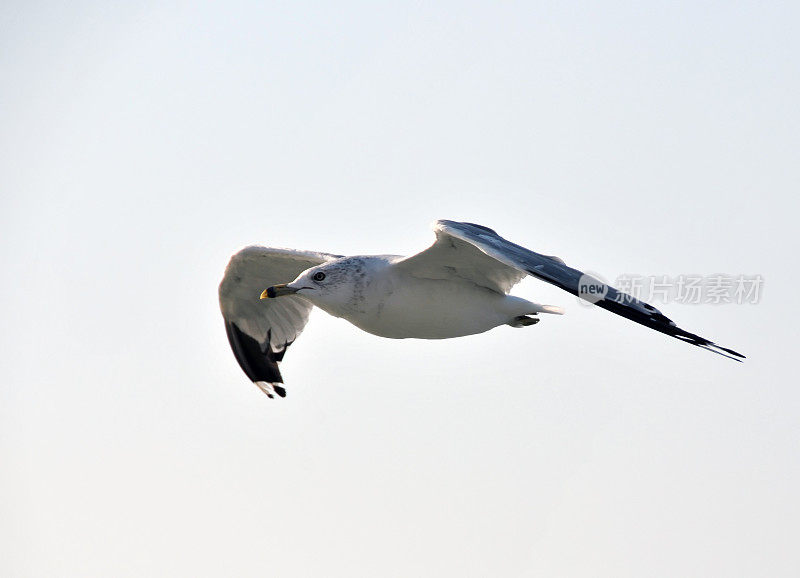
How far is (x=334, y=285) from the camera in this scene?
1085 centimetres

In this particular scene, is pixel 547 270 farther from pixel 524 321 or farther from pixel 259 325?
pixel 259 325

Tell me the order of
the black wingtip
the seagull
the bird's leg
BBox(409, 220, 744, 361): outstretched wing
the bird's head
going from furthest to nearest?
the black wingtip → the bird's leg → the bird's head → the seagull → BBox(409, 220, 744, 361): outstretched wing

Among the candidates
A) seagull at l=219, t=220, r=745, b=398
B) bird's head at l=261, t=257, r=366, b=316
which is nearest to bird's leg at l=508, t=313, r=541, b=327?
seagull at l=219, t=220, r=745, b=398

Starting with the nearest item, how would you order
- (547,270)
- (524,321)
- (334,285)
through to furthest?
(547,270), (334,285), (524,321)

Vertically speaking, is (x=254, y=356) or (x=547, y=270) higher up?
(x=547, y=270)

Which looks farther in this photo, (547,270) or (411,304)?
(411,304)

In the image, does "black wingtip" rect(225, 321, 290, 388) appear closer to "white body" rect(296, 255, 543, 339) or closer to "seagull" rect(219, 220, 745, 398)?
"seagull" rect(219, 220, 745, 398)

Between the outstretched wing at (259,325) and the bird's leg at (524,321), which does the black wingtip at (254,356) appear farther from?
the bird's leg at (524,321)

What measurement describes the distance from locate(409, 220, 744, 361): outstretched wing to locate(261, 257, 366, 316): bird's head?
60 centimetres

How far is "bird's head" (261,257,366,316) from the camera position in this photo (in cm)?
1081

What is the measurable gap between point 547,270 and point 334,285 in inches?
83.7

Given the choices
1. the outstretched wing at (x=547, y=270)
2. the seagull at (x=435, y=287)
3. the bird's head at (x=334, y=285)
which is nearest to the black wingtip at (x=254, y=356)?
the seagull at (x=435, y=287)

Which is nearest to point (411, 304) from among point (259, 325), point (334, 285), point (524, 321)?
point (334, 285)

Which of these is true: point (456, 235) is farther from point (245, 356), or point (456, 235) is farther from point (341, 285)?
point (245, 356)
